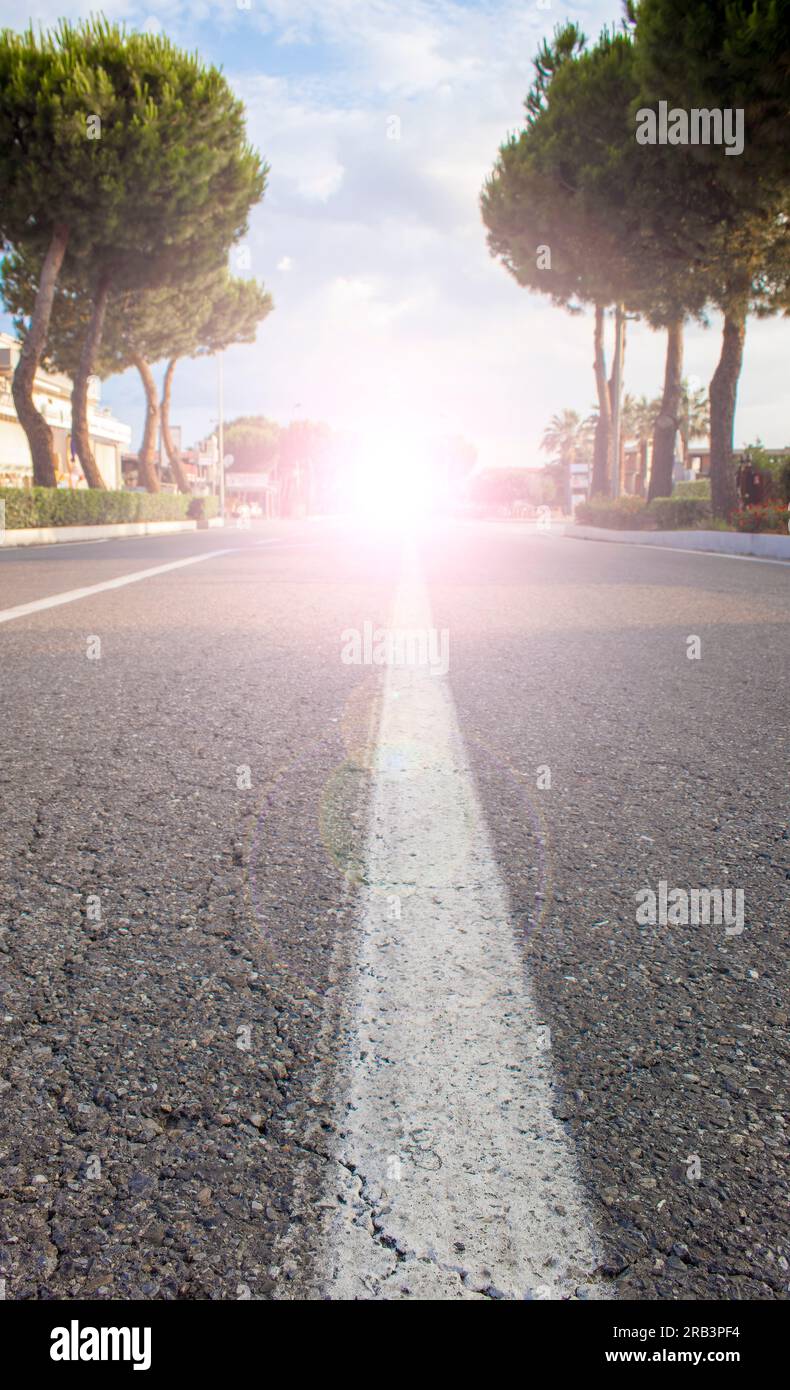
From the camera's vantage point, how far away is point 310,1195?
1226 millimetres

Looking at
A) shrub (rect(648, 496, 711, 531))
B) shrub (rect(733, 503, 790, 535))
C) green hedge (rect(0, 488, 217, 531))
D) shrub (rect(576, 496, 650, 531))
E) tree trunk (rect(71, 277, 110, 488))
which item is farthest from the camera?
tree trunk (rect(71, 277, 110, 488))

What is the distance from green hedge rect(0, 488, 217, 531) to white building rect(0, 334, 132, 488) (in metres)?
6.47

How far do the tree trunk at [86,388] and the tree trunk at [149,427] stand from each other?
38.7 ft

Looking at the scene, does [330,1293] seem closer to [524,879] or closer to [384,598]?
[524,879]

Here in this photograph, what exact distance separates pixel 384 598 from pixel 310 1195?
25.6 ft

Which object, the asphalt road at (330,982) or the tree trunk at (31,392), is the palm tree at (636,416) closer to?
the tree trunk at (31,392)

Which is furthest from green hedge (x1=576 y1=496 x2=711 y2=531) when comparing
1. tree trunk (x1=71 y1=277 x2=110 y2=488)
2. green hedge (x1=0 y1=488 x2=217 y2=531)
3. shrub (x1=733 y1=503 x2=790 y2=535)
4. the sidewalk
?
tree trunk (x1=71 y1=277 x2=110 y2=488)

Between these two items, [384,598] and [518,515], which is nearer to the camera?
[384,598]

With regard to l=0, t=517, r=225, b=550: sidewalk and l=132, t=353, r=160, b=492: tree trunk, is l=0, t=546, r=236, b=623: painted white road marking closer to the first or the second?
l=0, t=517, r=225, b=550: sidewalk

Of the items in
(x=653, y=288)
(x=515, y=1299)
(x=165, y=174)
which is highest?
(x=165, y=174)

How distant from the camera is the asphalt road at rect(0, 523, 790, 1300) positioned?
3.86ft

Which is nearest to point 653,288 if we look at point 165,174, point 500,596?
point 165,174

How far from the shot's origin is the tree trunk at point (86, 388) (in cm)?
3130

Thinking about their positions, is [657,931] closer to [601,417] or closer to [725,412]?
[725,412]
